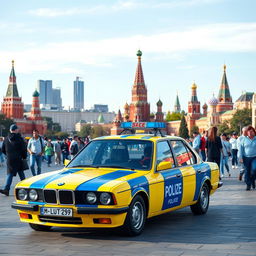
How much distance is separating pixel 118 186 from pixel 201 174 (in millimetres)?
2852

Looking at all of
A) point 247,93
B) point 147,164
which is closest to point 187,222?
point 147,164

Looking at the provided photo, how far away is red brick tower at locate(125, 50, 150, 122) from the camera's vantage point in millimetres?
156625

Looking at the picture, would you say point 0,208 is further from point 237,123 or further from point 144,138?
point 237,123

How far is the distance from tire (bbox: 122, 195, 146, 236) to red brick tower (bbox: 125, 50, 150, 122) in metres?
146

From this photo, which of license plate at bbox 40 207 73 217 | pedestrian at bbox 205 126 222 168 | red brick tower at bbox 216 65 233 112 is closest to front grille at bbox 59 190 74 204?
license plate at bbox 40 207 73 217

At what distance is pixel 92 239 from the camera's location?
7.73 metres

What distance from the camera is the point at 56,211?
7.68 metres

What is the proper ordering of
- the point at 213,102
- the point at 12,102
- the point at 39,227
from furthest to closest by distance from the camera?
the point at 213,102
the point at 12,102
the point at 39,227

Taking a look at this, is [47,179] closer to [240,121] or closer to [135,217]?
[135,217]

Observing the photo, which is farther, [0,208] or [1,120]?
[1,120]

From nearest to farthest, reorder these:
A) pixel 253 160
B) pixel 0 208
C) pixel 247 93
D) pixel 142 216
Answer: pixel 142 216, pixel 0 208, pixel 253 160, pixel 247 93

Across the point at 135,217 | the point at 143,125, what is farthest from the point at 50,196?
the point at 143,125

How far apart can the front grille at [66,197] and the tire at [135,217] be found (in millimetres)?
805

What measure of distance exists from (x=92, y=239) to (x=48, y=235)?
29.3 inches
